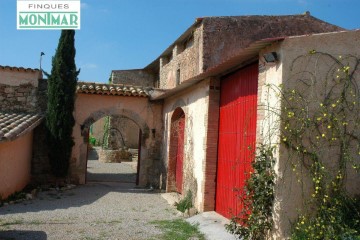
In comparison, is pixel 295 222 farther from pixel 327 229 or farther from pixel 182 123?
pixel 182 123

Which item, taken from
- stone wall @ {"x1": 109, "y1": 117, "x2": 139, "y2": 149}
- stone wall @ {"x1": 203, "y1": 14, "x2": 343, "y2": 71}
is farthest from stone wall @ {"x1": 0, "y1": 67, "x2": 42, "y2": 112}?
stone wall @ {"x1": 109, "y1": 117, "x2": 139, "y2": 149}

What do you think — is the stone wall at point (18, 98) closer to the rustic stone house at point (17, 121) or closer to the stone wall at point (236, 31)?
the rustic stone house at point (17, 121)

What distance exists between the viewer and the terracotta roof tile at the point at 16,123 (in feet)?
29.6

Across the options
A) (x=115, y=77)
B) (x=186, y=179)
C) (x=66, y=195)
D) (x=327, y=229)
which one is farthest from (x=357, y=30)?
(x=115, y=77)

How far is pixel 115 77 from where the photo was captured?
85.5ft

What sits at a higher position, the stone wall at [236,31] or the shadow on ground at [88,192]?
the stone wall at [236,31]

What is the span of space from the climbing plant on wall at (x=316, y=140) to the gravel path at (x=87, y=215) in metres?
2.32

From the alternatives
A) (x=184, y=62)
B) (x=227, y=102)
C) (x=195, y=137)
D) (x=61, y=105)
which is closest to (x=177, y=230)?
(x=227, y=102)

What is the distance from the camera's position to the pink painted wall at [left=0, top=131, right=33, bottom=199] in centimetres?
938

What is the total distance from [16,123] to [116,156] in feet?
38.6

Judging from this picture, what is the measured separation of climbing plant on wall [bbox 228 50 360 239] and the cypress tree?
8.39 metres

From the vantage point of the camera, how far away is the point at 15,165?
10.5 metres

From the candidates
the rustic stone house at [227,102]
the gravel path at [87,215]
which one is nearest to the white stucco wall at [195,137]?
the rustic stone house at [227,102]

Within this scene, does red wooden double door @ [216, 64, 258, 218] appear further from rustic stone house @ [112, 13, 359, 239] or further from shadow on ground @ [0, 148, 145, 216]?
shadow on ground @ [0, 148, 145, 216]
